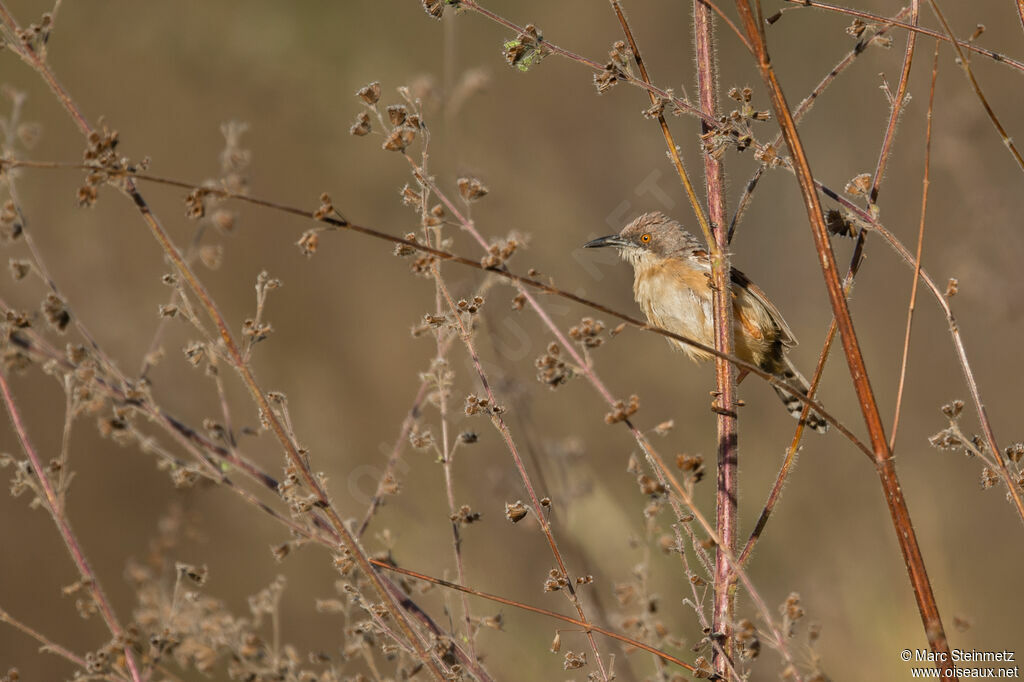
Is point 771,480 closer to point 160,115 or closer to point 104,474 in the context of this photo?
point 104,474

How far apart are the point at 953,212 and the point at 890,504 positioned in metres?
5.33

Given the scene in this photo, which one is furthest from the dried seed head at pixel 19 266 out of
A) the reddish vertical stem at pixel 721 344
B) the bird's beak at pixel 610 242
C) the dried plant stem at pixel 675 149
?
the bird's beak at pixel 610 242

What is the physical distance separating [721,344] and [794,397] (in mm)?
1541

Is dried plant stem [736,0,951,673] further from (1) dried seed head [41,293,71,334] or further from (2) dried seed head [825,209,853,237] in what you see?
(1) dried seed head [41,293,71,334]

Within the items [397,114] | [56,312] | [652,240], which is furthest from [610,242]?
[56,312]

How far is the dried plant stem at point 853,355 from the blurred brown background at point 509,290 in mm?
2945

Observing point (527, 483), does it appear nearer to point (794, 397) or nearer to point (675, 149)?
point (675, 149)

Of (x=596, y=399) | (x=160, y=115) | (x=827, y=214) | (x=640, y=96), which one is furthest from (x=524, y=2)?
(x=827, y=214)

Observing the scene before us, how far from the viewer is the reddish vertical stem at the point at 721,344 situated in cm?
201

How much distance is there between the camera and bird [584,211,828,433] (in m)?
3.96

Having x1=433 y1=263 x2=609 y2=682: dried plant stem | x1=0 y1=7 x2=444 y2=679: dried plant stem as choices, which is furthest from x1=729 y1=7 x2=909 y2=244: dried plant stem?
x1=0 y1=7 x2=444 y2=679: dried plant stem

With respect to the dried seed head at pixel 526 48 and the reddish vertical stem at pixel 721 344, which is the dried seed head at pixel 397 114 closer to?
the dried seed head at pixel 526 48

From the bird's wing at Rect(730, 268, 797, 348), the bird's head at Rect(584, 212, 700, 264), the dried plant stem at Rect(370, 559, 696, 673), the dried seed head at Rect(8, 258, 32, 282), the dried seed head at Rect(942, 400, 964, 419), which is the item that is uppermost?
the bird's head at Rect(584, 212, 700, 264)

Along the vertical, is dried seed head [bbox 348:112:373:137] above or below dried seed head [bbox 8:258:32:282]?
below
